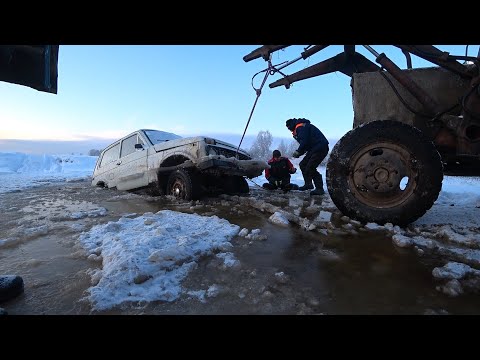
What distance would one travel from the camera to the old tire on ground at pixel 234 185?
6020mm

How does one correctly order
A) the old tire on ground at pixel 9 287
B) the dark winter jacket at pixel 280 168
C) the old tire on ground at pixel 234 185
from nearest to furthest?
the old tire on ground at pixel 9 287 → the old tire on ground at pixel 234 185 → the dark winter jacket at pixel 280 168

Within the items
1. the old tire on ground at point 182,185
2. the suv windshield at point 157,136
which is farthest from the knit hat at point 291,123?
the suv windshield at point 157,136

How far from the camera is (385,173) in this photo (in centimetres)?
284

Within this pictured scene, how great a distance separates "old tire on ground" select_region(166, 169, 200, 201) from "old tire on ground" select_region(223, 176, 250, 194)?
116 cm

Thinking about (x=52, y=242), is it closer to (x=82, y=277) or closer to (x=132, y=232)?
(x=132, y=232)

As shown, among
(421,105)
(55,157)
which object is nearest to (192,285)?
(421,105)

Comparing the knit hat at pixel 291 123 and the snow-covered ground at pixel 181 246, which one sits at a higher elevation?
the knit hat at pixel 291 123

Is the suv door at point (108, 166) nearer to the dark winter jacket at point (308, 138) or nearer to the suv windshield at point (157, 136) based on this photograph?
the suv windshield at point (157, 136)

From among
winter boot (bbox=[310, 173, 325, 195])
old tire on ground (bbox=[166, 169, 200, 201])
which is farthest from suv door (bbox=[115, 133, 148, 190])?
winter boot (bbox=[310, 173, 325, 195])

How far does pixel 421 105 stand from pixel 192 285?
318 cm

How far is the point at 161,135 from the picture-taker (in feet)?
21.2

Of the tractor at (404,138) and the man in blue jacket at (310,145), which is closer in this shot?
the tractor at (404,138)

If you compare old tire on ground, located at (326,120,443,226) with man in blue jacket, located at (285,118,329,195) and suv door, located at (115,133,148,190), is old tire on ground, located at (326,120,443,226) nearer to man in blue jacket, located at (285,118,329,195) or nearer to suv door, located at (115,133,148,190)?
man in blue jacket, located at (285,118,329,195)

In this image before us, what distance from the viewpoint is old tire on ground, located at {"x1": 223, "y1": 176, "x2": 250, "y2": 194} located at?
237 inches
